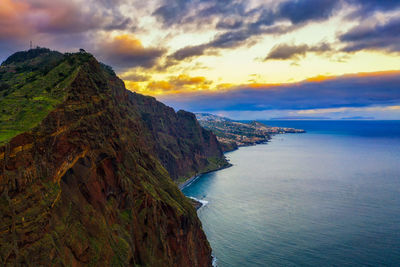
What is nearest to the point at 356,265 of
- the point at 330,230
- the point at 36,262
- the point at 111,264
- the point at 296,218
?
the point at 330,230

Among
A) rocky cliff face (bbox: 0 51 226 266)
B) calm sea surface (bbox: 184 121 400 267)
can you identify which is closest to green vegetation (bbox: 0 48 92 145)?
rocky cliff face (bbox: 0 51 226 266)

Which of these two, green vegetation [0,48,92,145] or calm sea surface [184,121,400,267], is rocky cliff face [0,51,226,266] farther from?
calm sea surface [184,121,400,267]

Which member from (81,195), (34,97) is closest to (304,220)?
(81,195)

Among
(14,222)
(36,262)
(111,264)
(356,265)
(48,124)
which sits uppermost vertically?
(48,124)

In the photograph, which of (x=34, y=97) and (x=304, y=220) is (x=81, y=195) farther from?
(x=304, y=220)

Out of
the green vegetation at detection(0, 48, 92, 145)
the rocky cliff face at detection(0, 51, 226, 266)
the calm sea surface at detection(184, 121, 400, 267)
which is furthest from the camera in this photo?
the calm sea surface at detection(184, 121, 400, 267)

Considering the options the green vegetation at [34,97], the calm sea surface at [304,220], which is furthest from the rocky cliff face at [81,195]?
the calm sea surface at [304,220]

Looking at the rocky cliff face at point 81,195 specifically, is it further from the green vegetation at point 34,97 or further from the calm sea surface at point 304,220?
the calm sea surface at point 304,220

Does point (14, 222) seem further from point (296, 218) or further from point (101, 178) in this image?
point (296, 218)
